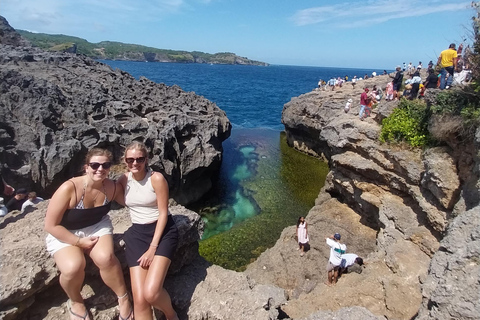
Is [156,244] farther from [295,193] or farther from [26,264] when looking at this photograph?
[295,193]

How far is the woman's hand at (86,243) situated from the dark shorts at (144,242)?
0.67m

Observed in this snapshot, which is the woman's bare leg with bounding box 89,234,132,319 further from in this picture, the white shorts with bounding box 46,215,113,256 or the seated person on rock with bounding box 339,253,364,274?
the seated person on rock with bounding box 339,253,364,274

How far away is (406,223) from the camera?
13.2 m

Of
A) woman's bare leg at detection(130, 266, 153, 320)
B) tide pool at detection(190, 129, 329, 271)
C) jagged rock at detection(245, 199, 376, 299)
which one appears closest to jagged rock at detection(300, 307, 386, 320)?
woman's bare leg at detection(130, 266, 153, 320)

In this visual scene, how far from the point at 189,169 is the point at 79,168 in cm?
702

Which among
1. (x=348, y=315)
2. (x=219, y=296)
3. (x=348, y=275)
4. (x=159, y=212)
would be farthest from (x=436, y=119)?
(x=159, y=212)

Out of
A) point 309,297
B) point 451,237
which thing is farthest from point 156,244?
point 309,297

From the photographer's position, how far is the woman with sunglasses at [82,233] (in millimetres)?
5094

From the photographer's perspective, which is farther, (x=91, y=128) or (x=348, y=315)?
(x=91, y=128)

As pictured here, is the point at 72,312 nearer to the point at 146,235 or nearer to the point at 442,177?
the point at 146,235

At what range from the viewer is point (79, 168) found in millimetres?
18922

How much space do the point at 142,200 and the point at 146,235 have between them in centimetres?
68

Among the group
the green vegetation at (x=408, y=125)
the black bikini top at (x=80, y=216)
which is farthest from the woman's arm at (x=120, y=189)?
the green vegetation at (x=408, y=125)

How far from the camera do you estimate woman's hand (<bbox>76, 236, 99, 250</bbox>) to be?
5223mm
